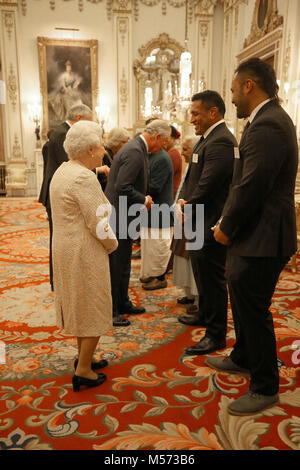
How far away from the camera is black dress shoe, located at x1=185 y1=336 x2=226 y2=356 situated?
2.69m

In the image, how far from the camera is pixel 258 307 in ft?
6.61

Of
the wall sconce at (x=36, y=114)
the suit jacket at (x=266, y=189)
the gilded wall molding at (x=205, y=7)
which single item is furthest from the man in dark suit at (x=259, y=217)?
the gilded wall molding at (x=205, y=7)

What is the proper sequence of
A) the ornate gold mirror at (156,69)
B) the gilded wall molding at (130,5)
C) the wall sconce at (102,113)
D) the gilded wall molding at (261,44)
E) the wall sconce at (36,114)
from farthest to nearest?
the ornate gold mirror at (156,69)
the wall sconce at (102,113)
the wall sconce at (36,114)
the gilded wall molding at (130,5)
the gilded wall molding at (261,44)

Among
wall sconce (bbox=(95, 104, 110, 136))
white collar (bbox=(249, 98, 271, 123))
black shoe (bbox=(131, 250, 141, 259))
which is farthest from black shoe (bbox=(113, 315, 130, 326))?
wall sconce (bbox=(95, 104, 110, 136))

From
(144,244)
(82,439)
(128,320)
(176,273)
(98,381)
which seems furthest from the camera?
(144,244)

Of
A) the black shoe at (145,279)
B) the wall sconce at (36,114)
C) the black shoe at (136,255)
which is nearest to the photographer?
the black shoe at (145,279)

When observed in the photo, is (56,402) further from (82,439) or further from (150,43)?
(150,43)

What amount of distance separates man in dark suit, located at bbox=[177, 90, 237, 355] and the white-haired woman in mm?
831

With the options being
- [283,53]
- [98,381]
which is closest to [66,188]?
[98,381]

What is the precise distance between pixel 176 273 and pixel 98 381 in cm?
142

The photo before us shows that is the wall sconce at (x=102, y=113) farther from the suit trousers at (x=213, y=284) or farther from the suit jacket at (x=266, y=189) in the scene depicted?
the suit jacket at (x=266, y=189)

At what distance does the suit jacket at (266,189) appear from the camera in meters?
1.83

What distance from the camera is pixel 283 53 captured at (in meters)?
7.90

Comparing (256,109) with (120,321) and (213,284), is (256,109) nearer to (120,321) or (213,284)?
(213,284)
